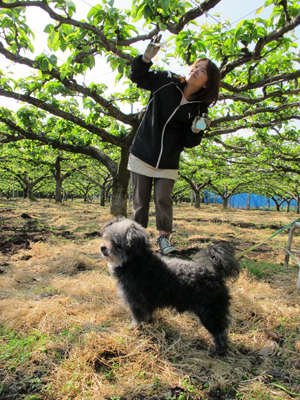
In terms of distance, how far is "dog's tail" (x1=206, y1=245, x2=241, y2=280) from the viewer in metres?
1.85

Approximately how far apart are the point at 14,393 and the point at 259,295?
7.87ft

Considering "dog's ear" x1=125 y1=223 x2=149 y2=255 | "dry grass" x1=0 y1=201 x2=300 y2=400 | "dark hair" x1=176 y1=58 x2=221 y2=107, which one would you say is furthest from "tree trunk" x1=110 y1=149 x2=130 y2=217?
"dog's ear" x1=125 y1=223 x2=149 y2=255

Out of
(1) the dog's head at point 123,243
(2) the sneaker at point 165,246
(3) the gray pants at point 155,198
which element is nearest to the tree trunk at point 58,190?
(3) the gray pants at point 155,198

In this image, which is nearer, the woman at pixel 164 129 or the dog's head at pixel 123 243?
the dog's head at pixel 123 243

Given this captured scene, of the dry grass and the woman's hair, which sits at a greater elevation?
the woman's hair

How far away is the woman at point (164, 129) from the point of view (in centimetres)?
Result: 255

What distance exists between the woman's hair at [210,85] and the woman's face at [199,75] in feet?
0.10

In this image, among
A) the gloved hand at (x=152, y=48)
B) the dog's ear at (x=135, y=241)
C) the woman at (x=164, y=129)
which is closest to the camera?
the dog's ear at (x=135, y=241)

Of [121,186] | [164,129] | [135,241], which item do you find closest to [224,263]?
[135,241]

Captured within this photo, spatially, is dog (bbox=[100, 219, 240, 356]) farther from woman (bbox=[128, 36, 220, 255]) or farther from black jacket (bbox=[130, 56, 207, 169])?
black jacket (bbox=[130, 56, 207, 169])

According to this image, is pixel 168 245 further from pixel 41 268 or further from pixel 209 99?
pixel 41 268

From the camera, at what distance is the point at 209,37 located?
3.62m

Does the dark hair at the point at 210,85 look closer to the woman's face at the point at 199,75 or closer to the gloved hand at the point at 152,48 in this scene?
the woman's face at the point at 199,75

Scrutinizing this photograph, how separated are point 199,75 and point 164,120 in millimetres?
541
